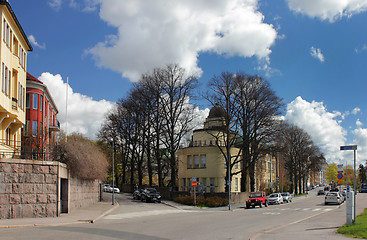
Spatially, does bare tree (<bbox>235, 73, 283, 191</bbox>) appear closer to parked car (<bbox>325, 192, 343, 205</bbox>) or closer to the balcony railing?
parked car (<bbox>325, 192, 343, 205</bbox>)

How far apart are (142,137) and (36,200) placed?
33784 mm

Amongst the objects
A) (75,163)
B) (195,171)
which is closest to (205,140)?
(195,171)

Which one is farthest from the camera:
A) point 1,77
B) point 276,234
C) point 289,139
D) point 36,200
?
point 289,139

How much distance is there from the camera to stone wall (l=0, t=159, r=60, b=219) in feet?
68.2

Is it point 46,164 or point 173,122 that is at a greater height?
point 173,122

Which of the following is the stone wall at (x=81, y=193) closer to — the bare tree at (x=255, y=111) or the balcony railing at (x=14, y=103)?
the balcony railing at (x=14, y=103)

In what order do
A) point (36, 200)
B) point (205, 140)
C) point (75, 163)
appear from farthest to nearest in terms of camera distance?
point (205, 140)
point (75, 163)
point (36, 200)

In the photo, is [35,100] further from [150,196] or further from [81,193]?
[81,193]

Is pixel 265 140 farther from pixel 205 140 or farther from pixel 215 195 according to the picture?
pixel 205 140

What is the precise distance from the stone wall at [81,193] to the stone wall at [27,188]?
4.20 metres

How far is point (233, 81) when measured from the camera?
159 feet

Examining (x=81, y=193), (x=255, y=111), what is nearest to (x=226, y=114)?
(x=255, y=111)

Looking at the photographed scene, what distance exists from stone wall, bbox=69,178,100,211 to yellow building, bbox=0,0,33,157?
4919 millimetres

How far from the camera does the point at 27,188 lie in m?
21.9
